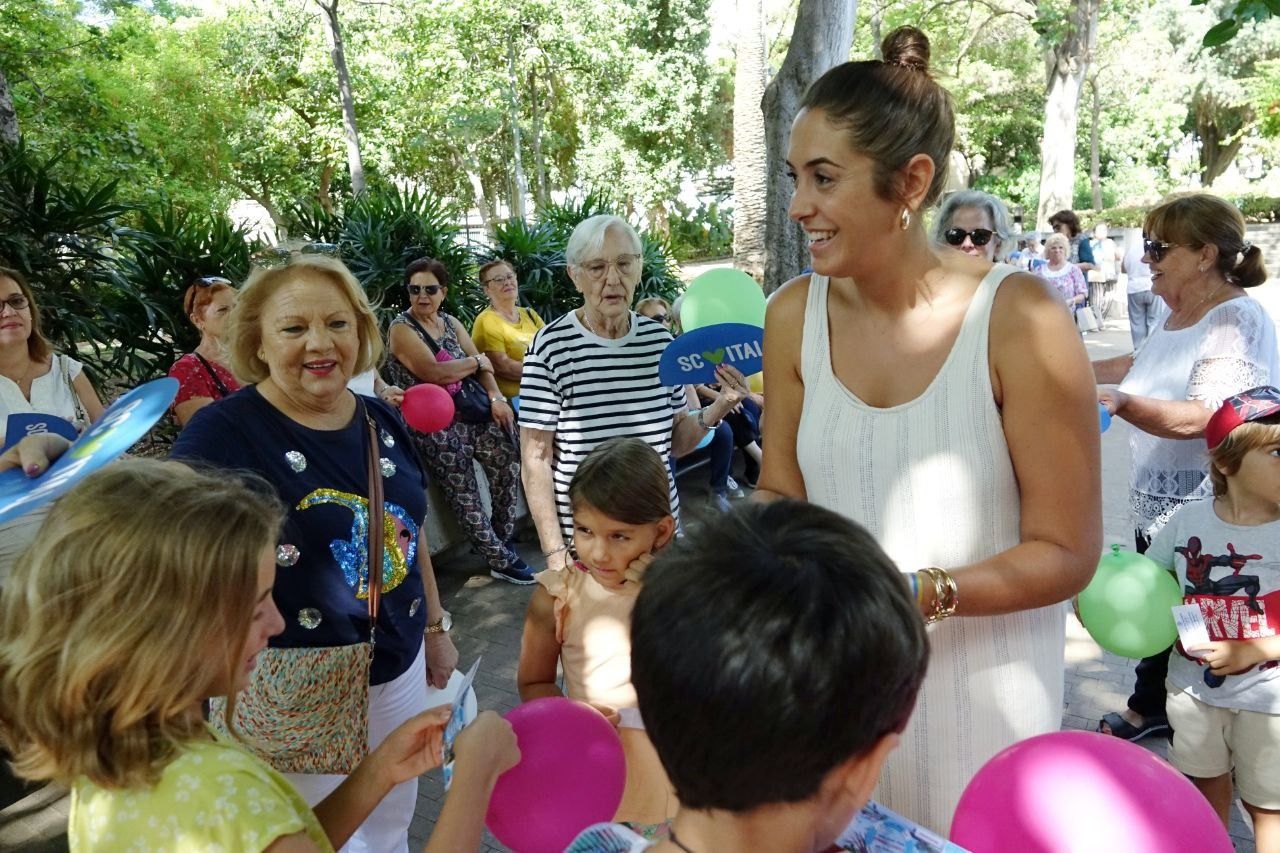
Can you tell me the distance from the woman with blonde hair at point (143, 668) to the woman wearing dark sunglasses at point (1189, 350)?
2.60 m

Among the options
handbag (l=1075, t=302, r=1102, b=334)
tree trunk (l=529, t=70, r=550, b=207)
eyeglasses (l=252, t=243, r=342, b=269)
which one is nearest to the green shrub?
tree trunk (l=529, t=70, r=550, b=207)

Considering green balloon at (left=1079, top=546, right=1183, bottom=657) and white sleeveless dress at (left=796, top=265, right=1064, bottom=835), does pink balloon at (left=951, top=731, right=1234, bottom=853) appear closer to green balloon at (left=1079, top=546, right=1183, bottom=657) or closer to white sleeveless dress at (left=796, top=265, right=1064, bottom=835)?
white sleeveless dress at (left=796, top=265, right=1064, bottom=835)

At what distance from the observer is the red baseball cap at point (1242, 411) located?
2.47 m

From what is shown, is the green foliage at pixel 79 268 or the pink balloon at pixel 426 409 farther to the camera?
the green foliage at pixel 79 268

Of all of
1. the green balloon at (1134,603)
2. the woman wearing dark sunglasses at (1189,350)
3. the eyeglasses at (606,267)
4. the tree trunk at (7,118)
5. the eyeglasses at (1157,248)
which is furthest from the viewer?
the tree trunk at (7,118)

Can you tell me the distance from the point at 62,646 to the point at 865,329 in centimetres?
136

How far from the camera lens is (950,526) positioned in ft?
5.28

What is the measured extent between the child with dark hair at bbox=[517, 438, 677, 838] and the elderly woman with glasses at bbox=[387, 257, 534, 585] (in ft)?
11.6

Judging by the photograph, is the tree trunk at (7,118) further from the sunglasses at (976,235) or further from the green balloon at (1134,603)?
the green balloon at (1134,603)

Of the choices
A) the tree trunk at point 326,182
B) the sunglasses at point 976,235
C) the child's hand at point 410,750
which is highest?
the tree trunk at point 326,182

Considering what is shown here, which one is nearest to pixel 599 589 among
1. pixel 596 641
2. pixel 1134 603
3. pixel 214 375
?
pixel 596 641

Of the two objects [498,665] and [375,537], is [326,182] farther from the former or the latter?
[375,537]

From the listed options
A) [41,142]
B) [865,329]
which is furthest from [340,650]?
[41,142]

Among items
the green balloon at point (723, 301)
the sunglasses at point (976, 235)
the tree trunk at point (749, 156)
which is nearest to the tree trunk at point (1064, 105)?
the tree trunk at point (749, 156)
